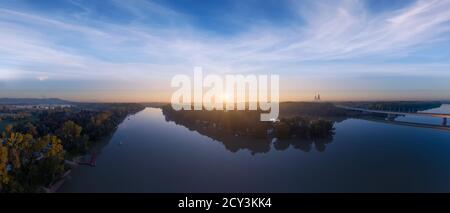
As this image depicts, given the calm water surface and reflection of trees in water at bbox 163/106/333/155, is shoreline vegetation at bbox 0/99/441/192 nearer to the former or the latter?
reflection of trees in water at bbox 163/106/333/155

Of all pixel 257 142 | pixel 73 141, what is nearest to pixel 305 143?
pixel 257 142

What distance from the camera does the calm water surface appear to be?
14.4 feet

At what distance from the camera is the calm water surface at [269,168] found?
14.4ft

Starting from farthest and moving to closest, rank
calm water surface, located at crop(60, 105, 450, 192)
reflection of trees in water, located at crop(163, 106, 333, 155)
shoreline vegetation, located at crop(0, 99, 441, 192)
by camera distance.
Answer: reflection of trees in water, located at crop(163, 106, 333, 155) < calm water surface, located at crop(60, 105, 450, 192) < shoreline vegetation, located at crop(0, 99, 441, 192)

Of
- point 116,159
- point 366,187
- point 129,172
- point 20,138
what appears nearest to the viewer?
point 366,187

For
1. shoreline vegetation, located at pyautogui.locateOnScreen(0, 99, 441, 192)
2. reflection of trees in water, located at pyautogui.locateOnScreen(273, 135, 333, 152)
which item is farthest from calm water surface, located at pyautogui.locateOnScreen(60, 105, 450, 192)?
shoreline vegetation, located at pyautogui.locateOnScreen(0, 99, 441, 192)

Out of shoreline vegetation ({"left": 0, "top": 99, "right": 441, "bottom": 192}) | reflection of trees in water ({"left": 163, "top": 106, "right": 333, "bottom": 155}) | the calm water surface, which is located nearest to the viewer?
shoreline vegetation ({"left": 0, "top": 99, "right": 441, "bottom": 192})

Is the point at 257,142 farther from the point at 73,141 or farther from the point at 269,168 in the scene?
the point at 73,141

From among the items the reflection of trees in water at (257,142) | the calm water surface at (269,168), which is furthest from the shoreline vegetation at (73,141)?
the calm water surface at (269,168)
